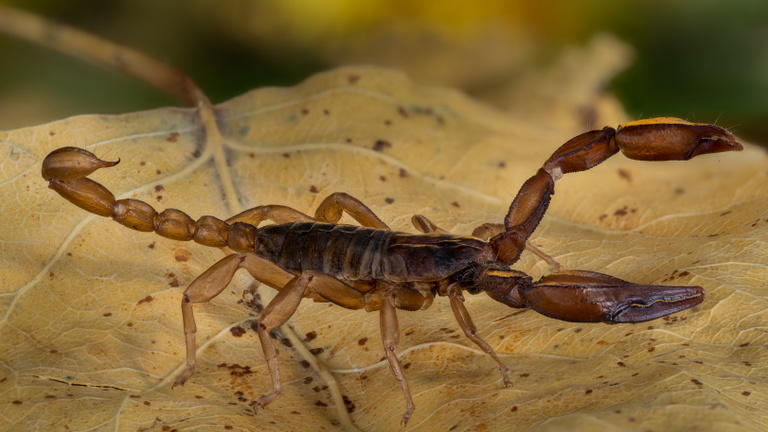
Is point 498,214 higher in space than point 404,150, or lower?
lower

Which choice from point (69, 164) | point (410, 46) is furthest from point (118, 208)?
point (410, 46)

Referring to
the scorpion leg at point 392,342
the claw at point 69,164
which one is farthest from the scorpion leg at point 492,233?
the claw at point 69,164

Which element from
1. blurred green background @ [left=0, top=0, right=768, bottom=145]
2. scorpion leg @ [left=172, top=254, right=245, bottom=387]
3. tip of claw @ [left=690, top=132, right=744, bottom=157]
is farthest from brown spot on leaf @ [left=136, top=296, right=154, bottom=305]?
tip of claw @ [left=690, top=132, right=744, bottom=157]

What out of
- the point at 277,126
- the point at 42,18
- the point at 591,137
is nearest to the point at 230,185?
the point at 277,126

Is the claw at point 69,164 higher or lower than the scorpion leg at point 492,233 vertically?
higher

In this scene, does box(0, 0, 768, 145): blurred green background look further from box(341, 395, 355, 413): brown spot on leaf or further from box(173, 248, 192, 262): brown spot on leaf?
box(341, 395, 355, 413): brown spot on leaf

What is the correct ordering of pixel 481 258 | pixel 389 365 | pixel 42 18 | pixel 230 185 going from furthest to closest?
pixel 42 18 → pixel 230 185 → pixel 481 258 → pixel 389 365

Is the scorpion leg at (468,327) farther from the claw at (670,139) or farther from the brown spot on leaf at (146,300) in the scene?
the brown spot on leaf at (146,300)

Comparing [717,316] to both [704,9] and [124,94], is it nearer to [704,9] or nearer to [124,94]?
[704,9]
